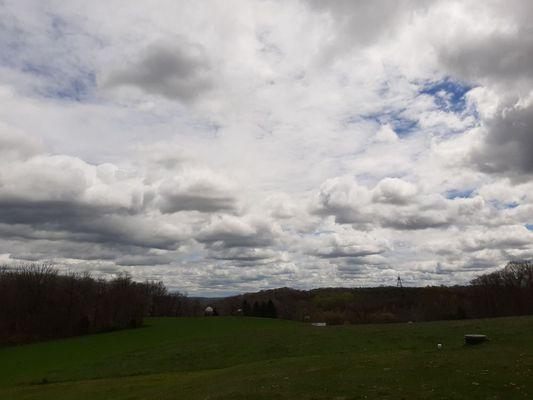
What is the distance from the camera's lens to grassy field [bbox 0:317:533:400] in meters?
18.9

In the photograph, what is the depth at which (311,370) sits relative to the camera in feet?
83.1

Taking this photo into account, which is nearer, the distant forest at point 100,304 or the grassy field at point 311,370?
the grassy field at point 311,370

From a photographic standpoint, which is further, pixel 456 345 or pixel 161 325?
pixel 161 325

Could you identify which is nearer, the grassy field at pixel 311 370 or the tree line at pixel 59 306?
the grassy field at pixel 311 370

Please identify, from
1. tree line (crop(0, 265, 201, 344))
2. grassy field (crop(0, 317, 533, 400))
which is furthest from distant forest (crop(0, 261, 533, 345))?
grassy field (crop(0, 317, 533, 400))

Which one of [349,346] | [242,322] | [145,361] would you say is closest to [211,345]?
[145,361]

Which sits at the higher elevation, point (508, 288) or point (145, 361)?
point (508, 288)

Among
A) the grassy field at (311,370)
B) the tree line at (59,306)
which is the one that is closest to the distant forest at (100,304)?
the tree line at (59,306)

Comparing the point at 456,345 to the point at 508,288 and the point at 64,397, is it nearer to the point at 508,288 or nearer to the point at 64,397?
the point at 64,397

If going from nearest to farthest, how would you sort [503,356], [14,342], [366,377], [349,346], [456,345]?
1. [366,377]
2. [503,356]
3. [456,345]
4. [349,346]
5. [14,342]

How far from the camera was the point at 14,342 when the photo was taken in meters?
86.1

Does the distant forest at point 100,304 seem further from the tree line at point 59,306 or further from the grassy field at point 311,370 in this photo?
the grassy field at point 311,370

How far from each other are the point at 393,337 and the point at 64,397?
83.0 ft

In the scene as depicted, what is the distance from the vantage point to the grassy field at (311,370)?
18938 mm
